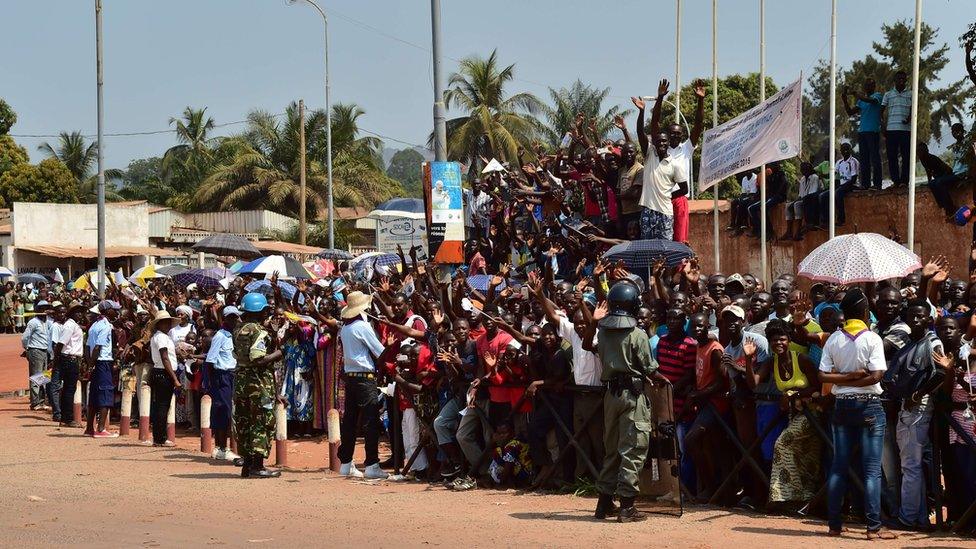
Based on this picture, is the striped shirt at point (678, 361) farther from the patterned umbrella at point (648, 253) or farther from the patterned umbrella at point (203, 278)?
the patterned umbrella at point (203, 278)

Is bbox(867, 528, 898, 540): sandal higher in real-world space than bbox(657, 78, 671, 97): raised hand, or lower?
lower

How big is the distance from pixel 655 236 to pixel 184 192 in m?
50.2

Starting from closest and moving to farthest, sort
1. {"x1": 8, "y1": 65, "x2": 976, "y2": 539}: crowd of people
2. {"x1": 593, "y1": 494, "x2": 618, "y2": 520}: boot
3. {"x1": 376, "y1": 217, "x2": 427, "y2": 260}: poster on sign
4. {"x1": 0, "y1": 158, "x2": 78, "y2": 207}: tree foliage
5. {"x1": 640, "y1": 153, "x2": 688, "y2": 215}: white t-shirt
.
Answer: {"x1": 8, "y1": 65, "x2": 976, "y2": 539}: crowd of people
{"x1": 593, "y1": 494, "x2": 618, "y2": 520}: boot
{"x1": 640, "y1": 153, "x2": 688, "y2": 215}: white t-shirt
{"x1": 376, "y1": 217, "x2": 427, "y2": 260}: poster on sign
{"x1": 0, "y1": 158, "x2": 78, "y2": 207}: tree foliage

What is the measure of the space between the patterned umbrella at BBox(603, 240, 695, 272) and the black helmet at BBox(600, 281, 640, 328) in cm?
369

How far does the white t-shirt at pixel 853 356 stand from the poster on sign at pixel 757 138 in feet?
17.5

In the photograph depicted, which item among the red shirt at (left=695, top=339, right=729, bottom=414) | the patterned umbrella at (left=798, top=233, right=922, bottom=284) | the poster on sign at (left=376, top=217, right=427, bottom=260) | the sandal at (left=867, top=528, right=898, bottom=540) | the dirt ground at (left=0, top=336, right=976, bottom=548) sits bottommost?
the dirt ground at (left=0, top=336, right=976, bottom=548)

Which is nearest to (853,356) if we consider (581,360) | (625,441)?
(625,441)

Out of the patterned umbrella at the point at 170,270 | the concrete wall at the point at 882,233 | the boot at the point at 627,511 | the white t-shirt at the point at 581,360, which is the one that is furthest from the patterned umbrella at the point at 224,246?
the boot at the point at 627,511

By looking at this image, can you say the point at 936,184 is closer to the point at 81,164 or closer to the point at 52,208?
the point at 52,208

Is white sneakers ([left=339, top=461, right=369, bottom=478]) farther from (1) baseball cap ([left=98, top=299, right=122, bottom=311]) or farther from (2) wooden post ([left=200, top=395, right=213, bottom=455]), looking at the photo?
(1) baseball cap ([left=98, top=299, right=122, bottom=311])

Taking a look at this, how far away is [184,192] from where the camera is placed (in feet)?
201

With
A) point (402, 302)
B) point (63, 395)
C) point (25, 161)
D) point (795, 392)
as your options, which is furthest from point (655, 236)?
point (25, 161)

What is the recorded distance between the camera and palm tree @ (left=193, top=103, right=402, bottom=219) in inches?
1971

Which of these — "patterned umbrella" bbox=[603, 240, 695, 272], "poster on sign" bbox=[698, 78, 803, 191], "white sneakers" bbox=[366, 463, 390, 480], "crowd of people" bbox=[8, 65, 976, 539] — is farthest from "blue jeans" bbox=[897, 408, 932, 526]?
"white sneakers" bbox=[366, 463, 390, 480]
